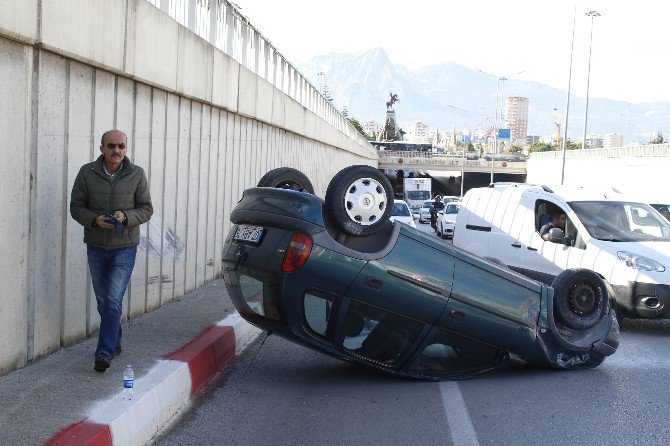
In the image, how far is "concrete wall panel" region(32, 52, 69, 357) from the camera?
701cm

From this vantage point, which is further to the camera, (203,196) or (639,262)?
(203,196)

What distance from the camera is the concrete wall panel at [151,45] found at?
29.3 feet

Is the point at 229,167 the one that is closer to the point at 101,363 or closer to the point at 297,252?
the point at 297,252

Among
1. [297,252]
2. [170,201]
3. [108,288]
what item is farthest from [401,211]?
[108,288]

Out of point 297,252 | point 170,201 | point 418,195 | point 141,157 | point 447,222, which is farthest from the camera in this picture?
point 418,195

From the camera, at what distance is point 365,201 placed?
280 inches

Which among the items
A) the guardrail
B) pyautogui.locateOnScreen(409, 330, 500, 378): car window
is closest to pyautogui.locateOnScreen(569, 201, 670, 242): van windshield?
pyautogui.locateOnScreen(409, 330, 500, 378): car window

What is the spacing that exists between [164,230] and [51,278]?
137 inches

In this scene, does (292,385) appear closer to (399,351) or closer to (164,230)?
(399,351)

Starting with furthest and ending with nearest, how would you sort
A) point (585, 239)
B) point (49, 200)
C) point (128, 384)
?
point (585, 239) → point (49, 200) → point (128, 384)

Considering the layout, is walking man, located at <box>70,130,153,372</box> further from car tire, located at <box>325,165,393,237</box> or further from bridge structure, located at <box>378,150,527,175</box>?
bridge structure, located at <box>378,150,527,175</box>

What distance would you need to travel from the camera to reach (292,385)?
771cm

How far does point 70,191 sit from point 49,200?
485 mm

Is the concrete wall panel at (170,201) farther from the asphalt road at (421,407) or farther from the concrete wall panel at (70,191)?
the concrete wall panel at (70,191)
